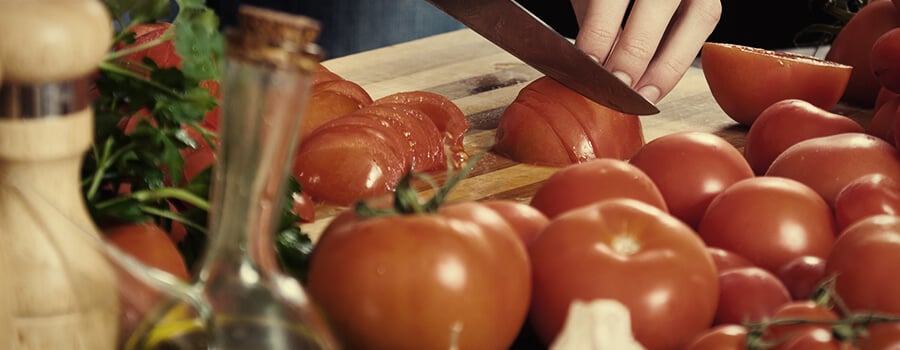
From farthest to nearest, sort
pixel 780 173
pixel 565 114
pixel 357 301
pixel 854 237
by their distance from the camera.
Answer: pixel 565 114, pixel 780 173, pixel 854 237, pixel 357 301

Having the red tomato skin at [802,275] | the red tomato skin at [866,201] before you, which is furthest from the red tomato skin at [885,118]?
the red tomato skin at [802,275]

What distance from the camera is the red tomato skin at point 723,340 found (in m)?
0.84

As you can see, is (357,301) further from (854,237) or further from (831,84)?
(831,84)

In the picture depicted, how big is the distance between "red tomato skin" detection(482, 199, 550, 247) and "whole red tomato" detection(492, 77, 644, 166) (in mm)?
710

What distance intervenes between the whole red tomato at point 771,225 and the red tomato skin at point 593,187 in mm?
66

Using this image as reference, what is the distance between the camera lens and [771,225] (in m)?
1.11

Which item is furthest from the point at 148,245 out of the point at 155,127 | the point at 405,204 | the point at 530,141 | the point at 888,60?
the point at 888,60

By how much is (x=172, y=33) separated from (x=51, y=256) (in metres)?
0.34

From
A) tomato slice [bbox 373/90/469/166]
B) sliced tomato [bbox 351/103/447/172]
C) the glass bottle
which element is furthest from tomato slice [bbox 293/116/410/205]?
the glass bottle

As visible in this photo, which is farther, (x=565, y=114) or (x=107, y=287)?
(x=565, y=114)

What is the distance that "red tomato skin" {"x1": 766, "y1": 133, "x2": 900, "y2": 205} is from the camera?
1.31 metres

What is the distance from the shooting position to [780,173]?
1.38 m

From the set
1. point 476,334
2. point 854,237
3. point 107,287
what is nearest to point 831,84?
point 854,237

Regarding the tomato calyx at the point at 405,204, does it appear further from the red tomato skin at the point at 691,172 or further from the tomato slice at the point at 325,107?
the tomato slice at the point at 325,107
